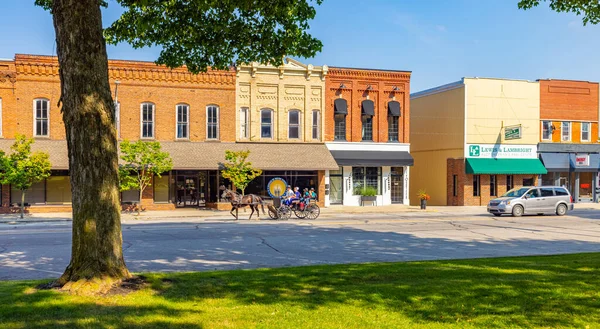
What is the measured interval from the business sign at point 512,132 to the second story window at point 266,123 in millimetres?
17419

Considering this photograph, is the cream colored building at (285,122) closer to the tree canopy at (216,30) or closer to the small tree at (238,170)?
the small tree at (238,170)

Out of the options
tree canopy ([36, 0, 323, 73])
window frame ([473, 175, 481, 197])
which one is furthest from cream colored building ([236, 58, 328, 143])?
tree canopy ([36, 0, 323, 73])

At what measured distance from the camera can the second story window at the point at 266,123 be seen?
35.2 metres

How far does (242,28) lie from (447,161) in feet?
105

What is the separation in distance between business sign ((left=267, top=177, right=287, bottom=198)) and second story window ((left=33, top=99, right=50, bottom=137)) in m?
13.6

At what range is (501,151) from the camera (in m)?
39.6

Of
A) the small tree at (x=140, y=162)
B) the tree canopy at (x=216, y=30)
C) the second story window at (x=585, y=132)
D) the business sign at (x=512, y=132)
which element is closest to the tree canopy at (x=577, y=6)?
the tree canopy at (x=216, y=30)

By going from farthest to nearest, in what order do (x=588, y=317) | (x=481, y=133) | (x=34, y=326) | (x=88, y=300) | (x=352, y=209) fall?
(x=481, y=133) < (x=352, y=209) < (x=88, y=300) < (x=588, y=317) < (x=34, y=326)

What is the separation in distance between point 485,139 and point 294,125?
14.4 meters

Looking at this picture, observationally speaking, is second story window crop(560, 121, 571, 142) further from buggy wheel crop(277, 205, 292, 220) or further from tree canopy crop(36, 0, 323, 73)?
tree canopy crop(36, 0, 323, 73)

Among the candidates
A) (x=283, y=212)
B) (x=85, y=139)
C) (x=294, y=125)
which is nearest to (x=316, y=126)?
(x=294, y=125)

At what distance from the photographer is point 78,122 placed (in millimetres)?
7727

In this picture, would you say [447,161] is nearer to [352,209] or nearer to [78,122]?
[352,209]

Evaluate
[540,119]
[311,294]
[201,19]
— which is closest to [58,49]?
[201,19]
